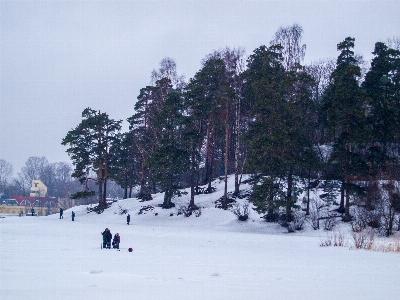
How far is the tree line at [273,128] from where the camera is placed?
3175 centimetres

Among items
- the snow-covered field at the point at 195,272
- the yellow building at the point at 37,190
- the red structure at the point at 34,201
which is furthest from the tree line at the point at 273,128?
the yellow building at the point at 37,190

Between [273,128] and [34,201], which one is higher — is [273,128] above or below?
above

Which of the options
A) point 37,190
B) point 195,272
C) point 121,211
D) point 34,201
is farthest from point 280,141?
point 37,190

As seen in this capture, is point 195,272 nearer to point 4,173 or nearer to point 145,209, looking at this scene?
point 145,209

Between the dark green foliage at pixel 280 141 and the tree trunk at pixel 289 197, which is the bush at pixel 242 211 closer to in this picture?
the dark green foliage at pixel 280 141

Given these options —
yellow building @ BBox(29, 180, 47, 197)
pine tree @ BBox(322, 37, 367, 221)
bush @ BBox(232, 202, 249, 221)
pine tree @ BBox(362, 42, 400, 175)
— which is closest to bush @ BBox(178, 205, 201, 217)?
bush @ BBox(232, 202, 249, 221)

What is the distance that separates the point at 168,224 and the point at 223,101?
42.2 feet

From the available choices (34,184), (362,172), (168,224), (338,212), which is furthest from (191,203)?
(34,184)

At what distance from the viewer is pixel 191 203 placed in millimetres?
40969

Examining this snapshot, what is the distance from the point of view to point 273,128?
32469 millimetres

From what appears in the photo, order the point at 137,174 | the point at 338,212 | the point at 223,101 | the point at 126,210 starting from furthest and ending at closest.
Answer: the point at 137,174
the point at 126,210
the point at 223,101
the point at 338,212

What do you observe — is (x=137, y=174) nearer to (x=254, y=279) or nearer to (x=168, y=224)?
(x=168, y=224)

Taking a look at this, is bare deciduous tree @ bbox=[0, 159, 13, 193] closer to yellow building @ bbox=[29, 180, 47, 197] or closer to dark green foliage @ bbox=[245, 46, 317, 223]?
yellow building @ bbox=[29, 180, 47, 197]

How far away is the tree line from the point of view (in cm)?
3175
